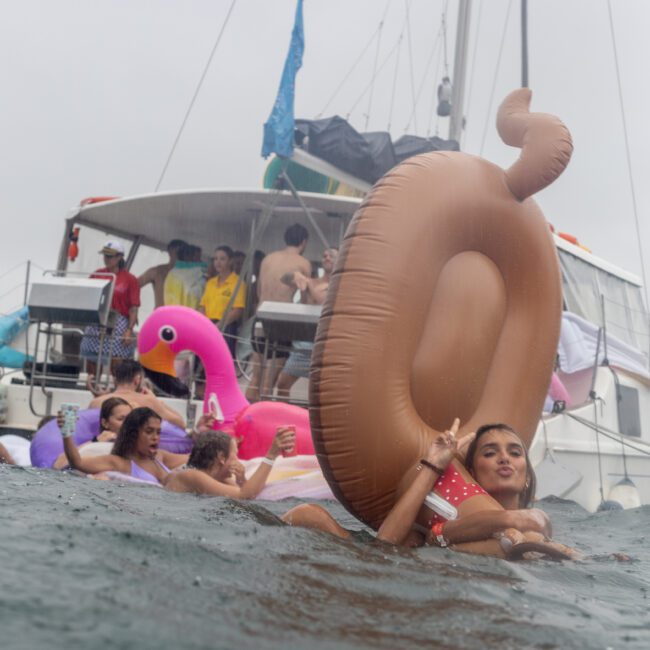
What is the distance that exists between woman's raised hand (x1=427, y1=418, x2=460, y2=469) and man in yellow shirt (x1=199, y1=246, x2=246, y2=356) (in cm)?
522

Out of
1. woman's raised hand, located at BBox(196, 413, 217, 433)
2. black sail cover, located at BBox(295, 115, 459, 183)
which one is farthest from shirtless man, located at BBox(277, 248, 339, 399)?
black sail cover, located at BBox(295, 115, 459, 183)

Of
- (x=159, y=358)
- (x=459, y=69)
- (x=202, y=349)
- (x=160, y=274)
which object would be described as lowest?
(x=159, y=358)

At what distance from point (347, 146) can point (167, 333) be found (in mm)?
2808

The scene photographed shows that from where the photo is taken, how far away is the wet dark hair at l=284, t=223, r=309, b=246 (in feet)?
29.7

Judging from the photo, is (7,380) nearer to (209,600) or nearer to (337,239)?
(337,239)

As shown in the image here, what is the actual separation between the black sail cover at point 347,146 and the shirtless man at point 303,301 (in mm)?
1311

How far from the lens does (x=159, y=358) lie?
806cm

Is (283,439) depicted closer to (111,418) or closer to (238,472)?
(238,472)

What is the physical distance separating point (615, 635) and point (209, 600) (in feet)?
4.12

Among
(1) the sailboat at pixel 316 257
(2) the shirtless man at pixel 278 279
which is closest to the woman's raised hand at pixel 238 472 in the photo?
(1) the sailboat at pixel 316 257

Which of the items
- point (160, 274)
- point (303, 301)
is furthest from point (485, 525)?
point (160, 274)

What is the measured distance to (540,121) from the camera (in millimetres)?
5082

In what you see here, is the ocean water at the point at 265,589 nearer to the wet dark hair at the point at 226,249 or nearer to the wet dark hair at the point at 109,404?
the wet dark hair at the point at 109,404

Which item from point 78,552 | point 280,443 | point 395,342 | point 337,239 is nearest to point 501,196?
point 395,342
